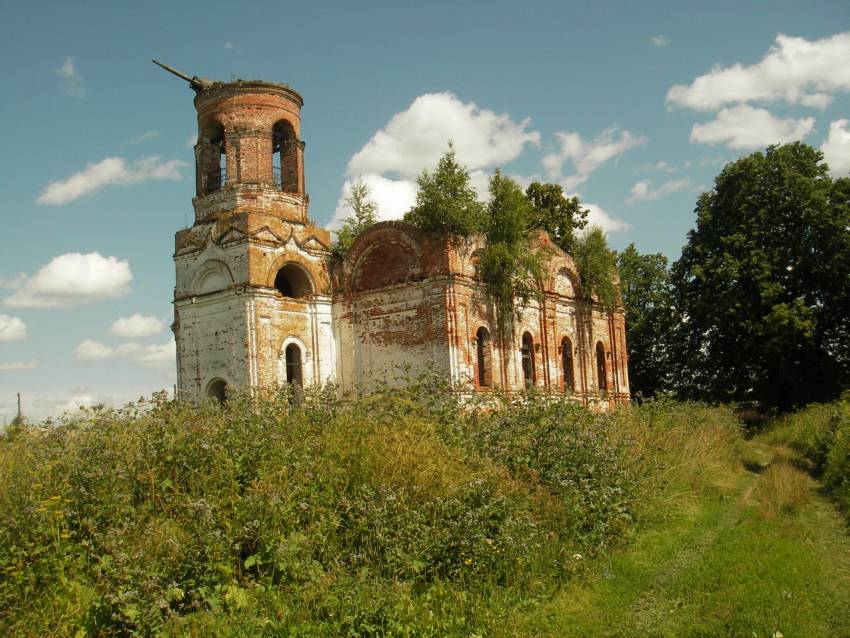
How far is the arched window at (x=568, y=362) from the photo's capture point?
25225 millimetres

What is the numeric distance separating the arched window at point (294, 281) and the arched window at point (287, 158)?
2.48 metres

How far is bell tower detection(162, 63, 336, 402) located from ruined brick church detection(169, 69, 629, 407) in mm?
37

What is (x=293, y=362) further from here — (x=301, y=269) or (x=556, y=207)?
(x=556, y=207)

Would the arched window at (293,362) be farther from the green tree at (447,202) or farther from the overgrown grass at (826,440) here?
the overgrown grass at (826,440)

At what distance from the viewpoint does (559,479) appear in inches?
354

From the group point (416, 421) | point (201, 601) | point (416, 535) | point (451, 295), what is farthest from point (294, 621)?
point (451, 295)

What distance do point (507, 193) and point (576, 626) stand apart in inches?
622

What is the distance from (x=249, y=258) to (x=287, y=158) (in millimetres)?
4392

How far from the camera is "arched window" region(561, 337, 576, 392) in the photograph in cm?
2523

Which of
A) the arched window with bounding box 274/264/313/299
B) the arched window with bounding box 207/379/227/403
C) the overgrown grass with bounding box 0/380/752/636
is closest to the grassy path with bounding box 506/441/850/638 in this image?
the overgrown grass with bounding box 0/380/752/636

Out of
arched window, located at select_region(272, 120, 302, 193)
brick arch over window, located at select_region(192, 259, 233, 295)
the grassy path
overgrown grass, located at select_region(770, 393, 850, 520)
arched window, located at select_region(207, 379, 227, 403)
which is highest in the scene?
arched window, located at select_region(272, 120, 302, 193)

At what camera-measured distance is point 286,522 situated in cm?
679

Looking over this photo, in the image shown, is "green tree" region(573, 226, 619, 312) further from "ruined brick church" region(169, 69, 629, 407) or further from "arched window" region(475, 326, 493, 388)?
"arched window" region(475, 326, 493, 388)

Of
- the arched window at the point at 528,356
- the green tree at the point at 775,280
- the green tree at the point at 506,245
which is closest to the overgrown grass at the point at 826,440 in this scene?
the green tree at the point at 775,280
